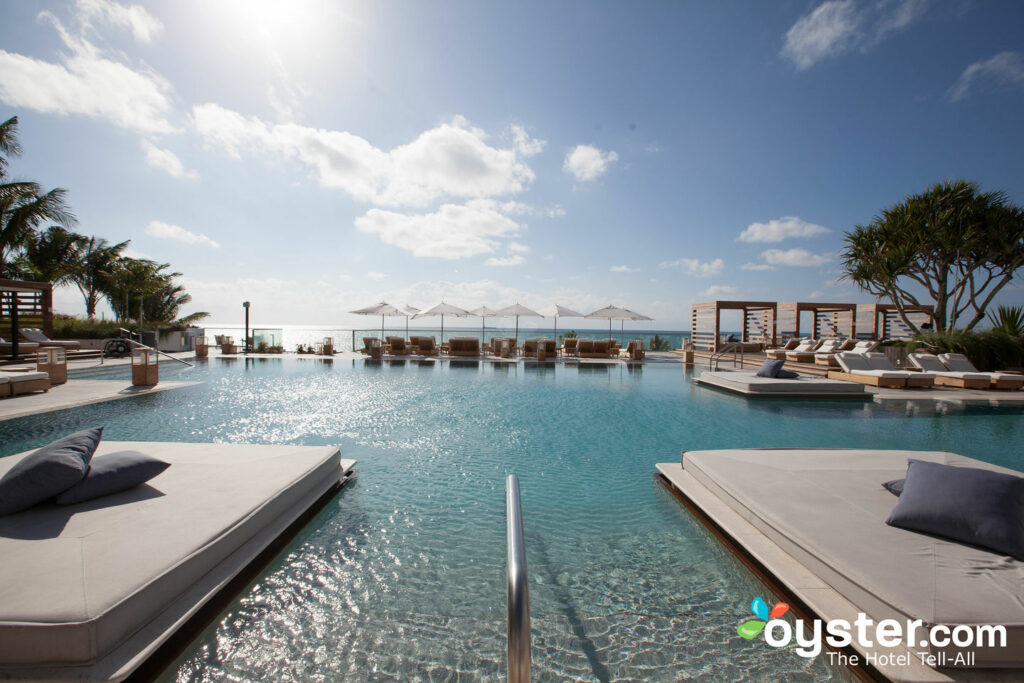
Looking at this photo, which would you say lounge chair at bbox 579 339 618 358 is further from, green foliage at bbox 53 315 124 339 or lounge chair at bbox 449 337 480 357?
green foliage at bbox 53 315 124 339

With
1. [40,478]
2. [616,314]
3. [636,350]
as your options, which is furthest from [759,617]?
[616,314]

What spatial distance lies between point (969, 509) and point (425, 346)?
52.0 ft

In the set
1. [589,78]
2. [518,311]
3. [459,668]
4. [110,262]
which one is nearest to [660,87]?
[589,78]

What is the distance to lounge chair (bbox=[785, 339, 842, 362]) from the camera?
13766 millimetres

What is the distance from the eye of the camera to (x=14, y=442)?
4809mm

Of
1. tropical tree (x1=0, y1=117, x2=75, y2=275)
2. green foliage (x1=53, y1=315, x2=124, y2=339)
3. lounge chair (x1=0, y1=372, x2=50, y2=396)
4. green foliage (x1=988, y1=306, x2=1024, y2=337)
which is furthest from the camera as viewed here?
green foliage (x1=53, y1=315, x2=124, y2=339)

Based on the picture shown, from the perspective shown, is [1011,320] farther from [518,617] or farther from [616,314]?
[518,617]

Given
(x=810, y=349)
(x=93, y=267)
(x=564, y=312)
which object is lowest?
(x=810, y=349)

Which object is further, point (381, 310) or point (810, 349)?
point (381, 310)

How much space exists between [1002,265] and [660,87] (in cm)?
1388

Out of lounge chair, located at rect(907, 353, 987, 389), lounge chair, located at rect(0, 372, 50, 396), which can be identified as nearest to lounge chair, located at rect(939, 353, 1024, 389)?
lounge chair, located at rect(907, 353, 987, 389)

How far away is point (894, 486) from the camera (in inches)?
109

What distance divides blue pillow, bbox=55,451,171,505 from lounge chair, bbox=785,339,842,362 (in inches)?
640

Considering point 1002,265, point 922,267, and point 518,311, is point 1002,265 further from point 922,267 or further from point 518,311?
point 518,311
